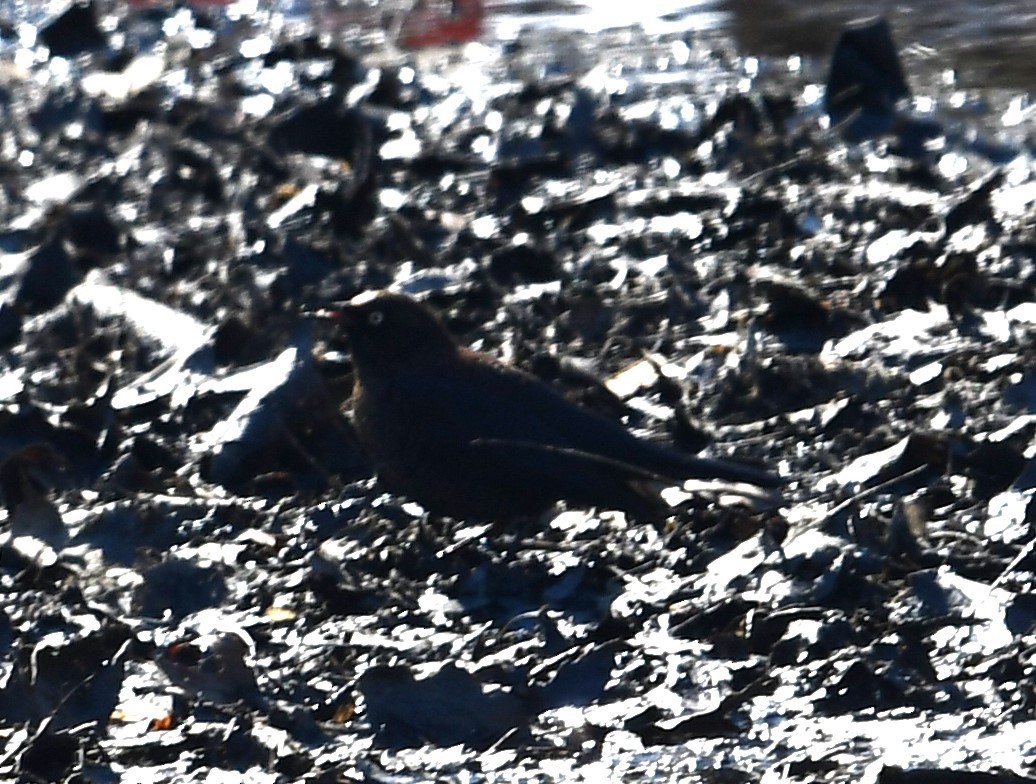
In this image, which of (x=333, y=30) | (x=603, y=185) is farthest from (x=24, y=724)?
(x=333, y=30)

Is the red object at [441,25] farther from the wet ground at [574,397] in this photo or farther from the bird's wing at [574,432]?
the bird's wing at [574,432]

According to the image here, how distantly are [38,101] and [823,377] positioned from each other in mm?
6662

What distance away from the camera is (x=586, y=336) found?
6.81 metres

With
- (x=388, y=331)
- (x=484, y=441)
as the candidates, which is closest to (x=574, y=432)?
(x=484, y=441)

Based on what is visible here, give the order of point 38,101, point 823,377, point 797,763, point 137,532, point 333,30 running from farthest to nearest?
point 333,30 < point 38,101 < point 823,377 < point 137,532 < point 797,763

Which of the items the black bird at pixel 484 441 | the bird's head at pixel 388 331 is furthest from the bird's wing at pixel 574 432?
the bird's head at pixel 388 331

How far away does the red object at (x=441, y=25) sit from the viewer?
1239 cm

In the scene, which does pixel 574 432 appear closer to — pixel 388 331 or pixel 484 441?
pixel 484 441

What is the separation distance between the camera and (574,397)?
20.4 feet

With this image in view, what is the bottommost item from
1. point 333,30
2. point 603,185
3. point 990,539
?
point 333,30

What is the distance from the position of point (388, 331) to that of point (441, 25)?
7161 mm

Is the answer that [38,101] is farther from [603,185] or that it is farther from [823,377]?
[823,377]

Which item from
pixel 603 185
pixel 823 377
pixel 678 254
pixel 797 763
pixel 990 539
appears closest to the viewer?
pixel 797 763

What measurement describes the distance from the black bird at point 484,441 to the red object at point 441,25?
6.63 meters
